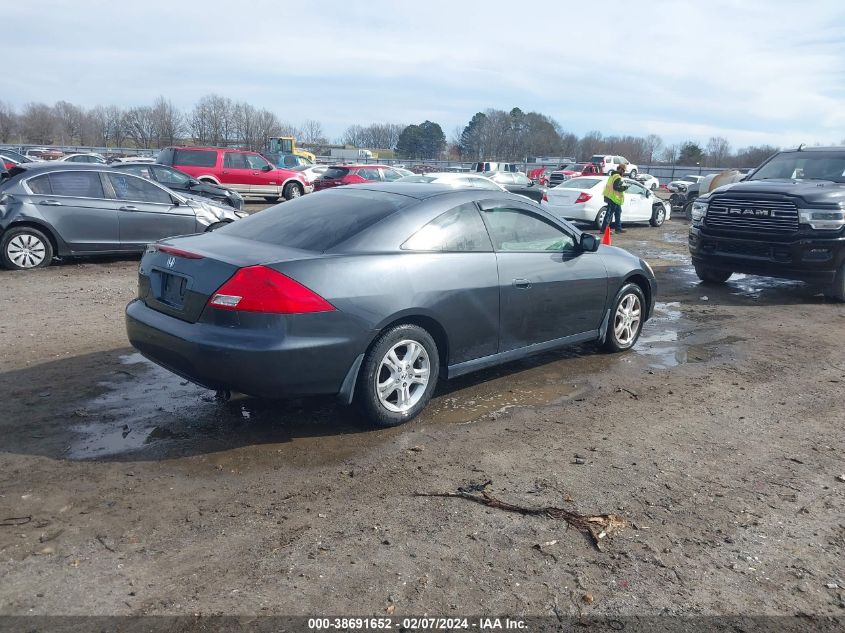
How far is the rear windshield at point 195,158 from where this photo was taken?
866 inches

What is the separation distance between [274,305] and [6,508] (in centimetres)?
168

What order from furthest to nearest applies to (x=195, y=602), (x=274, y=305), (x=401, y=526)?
(x=274, y=305), (x=401, y=526), (x=195, y=602)

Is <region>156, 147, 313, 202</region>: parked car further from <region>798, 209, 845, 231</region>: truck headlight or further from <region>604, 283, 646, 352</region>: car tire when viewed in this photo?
<region>604, 283, 646, 352</region>: car tire

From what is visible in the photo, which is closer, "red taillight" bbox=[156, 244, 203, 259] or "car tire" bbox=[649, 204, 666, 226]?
"red taillight" bbox=[156, 244, 203, 259]

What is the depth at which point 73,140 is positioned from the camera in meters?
89.4

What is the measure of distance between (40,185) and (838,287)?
1132cm

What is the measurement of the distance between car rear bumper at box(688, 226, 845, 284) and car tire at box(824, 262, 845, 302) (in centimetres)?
9

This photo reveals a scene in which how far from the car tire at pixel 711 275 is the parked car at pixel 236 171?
1616cm

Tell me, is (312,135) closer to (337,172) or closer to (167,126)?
(167,126)

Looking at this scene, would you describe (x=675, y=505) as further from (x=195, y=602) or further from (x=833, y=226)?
(x=833, y=226)

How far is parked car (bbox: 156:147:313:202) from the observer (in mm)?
22094

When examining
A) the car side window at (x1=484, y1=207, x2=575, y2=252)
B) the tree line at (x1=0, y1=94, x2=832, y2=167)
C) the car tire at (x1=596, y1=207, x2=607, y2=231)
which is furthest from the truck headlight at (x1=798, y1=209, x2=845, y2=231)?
the tree line at (x1=0, y1=94, x2=832, y2=167)

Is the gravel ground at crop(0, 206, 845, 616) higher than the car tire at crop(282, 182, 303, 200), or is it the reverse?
the car tire at crop(282, 182, 303, 200)

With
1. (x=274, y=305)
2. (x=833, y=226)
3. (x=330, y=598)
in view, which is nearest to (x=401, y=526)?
(x=330, y=598)
